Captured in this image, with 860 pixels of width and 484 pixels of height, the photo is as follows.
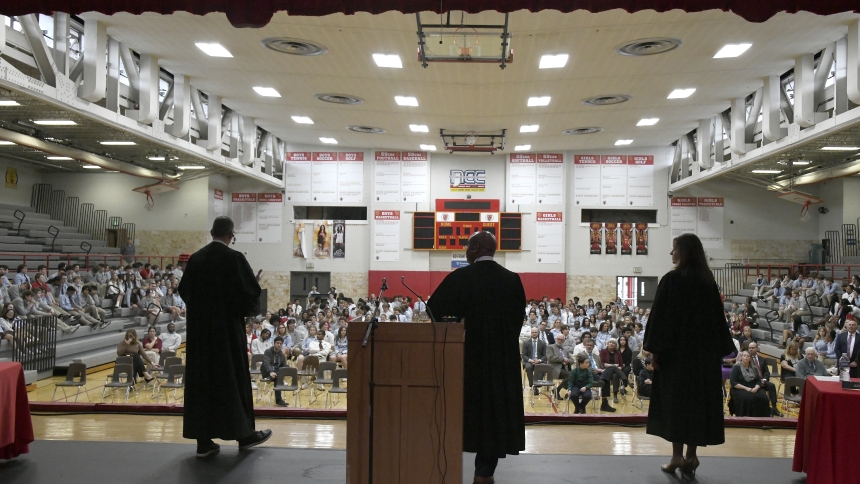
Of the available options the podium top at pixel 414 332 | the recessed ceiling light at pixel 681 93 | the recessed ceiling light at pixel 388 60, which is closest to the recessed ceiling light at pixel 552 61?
the recessed ceiling light at pixel 388 60

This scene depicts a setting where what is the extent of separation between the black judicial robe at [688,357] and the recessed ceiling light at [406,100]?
483 inches

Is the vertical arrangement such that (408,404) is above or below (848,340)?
above

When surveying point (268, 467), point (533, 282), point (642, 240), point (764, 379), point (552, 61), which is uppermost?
point (552, 61)

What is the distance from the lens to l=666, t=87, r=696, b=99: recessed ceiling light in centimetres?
1490

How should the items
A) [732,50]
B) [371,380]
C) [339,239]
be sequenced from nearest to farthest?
[371,380] < [732,50] < [339,239]

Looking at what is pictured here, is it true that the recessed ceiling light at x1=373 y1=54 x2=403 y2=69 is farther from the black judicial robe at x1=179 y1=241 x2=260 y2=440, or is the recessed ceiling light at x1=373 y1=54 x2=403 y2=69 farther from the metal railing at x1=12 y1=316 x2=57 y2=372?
the black judicial robe at x1=179 y1=241 x2=260 y2=440

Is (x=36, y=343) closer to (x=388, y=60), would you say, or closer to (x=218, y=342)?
(x=388, y=60)

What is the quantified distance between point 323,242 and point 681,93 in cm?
1328

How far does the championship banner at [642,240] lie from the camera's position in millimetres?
22734

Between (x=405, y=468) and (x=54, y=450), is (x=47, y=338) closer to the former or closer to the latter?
(x=54, y=450)

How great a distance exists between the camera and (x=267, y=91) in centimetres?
1568

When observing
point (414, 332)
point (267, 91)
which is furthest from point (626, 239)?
point (414, 332)

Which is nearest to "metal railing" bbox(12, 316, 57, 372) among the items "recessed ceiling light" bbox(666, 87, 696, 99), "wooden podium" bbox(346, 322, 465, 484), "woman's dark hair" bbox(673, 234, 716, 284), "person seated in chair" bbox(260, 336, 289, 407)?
"person seated in chair" bbox(260, 336, 289, 407)

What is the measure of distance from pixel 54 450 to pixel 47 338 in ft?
28.5
